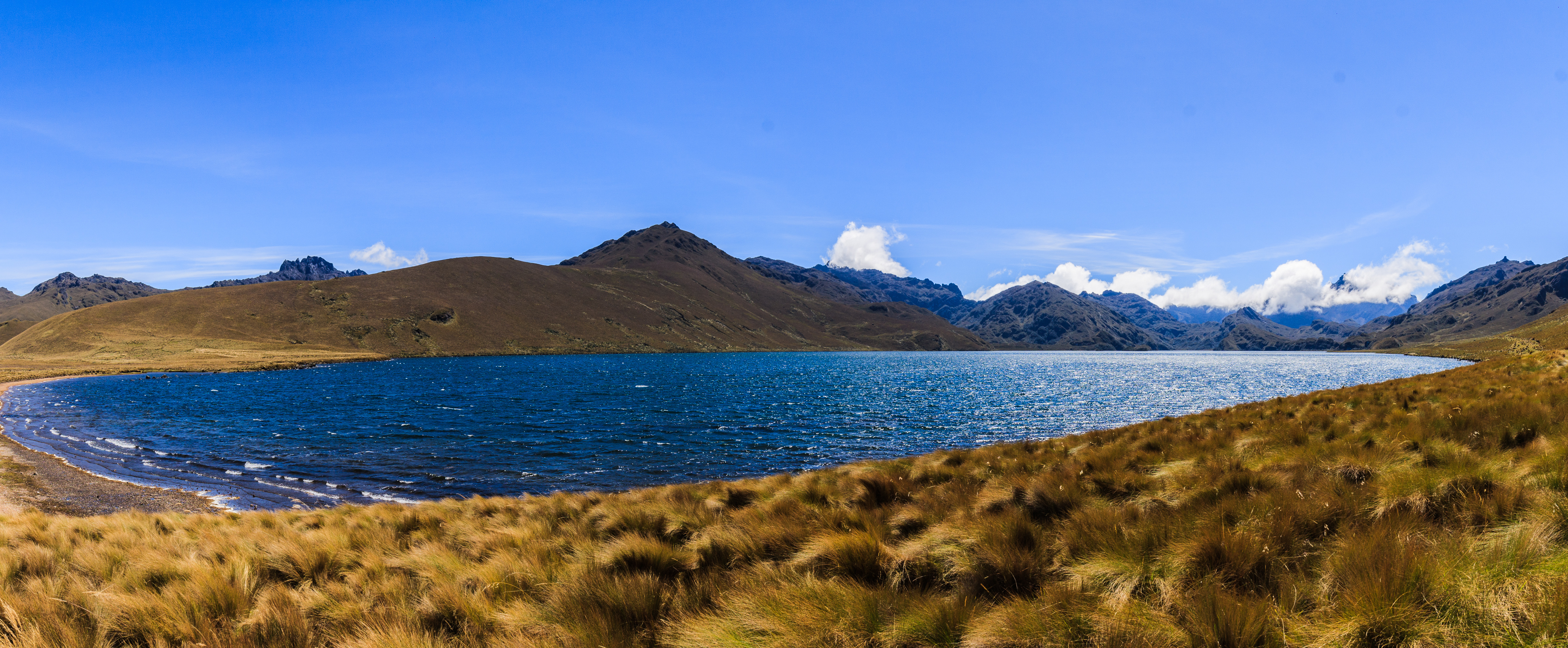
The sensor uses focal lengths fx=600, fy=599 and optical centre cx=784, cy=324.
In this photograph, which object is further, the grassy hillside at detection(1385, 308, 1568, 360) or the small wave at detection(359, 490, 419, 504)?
the grassy hillside at detection(1385, 308, 1568, 360)

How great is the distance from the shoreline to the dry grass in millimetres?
9539

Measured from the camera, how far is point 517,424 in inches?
1459

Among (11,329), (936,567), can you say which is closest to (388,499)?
(936,567)

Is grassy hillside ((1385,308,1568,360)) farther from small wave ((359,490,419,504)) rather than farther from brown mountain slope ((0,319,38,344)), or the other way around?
brown mountain slope ((0,319,38,344))

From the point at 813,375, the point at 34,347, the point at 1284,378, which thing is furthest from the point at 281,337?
the point at 1284,378

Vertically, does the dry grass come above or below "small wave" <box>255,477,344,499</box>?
above

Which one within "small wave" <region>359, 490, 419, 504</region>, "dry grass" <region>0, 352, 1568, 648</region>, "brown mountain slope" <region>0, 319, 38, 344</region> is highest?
"brown mountain slope" <region>0, 319, 38, 344</region>

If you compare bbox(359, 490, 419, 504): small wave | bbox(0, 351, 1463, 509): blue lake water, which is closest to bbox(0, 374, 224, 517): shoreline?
bbox(0, 351, 1463, 509): blue lake water

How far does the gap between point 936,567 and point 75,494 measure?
28.0 meters

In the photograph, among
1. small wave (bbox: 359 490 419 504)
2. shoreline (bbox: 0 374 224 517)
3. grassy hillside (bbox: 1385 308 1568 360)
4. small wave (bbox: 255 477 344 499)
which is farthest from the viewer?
grassy hillside (bbox: 1385 308 1568 360)

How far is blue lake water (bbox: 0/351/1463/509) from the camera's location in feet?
76.2

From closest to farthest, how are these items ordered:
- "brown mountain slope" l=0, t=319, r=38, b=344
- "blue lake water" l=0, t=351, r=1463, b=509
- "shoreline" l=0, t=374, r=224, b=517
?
"shoreline" l=0, t=374, r=224, b=517, "blue lake water" l=0, t=351, r=1463, b=509, "brown mountain slope" l=0, t=319, r=38, b=344

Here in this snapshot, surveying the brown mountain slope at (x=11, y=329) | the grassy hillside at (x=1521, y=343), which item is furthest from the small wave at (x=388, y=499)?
the brown mountain slope at (x=11, y=329)

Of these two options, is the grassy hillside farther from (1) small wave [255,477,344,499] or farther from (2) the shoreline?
(2) the shoreline
